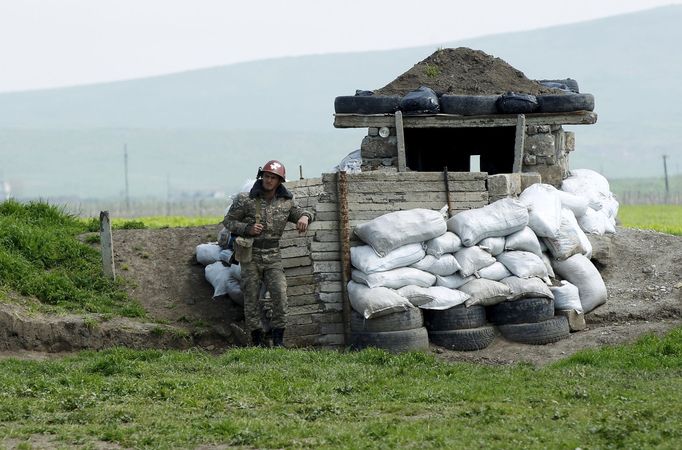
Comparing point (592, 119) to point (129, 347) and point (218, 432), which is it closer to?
point (129, 347)

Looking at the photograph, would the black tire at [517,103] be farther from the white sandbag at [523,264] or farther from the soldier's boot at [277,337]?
the soldier's boot at [277,337]

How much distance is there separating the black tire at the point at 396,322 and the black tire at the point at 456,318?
0.24 meters

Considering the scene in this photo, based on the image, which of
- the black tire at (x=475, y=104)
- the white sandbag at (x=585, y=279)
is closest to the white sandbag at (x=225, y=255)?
the black tire at (x=475, y=104)

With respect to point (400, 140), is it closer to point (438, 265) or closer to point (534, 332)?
point (438, 265)

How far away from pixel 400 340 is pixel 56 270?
5.06 m

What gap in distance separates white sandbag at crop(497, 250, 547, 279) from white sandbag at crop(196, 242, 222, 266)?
4015 mm

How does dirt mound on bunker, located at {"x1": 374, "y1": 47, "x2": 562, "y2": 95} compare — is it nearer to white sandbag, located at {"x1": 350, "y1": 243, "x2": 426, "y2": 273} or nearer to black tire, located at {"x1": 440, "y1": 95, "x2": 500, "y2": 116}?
black tire, located at {"x1": 440, "y1": 95, "x2": 500, "y2": 116}

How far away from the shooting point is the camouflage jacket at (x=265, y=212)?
45.7 ft

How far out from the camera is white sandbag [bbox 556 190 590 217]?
651 inches

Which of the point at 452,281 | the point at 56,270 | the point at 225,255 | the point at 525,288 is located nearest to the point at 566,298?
the point at 525,288

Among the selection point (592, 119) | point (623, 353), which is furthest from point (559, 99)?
point (623, 353)

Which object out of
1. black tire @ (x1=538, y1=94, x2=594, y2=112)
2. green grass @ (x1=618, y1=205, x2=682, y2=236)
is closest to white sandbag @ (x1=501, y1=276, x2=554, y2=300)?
black tire @ (x1=538, y1=94, x2=594, y2=112)

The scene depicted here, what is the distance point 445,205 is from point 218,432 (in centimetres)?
644

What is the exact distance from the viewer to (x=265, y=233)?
45.6 ft
